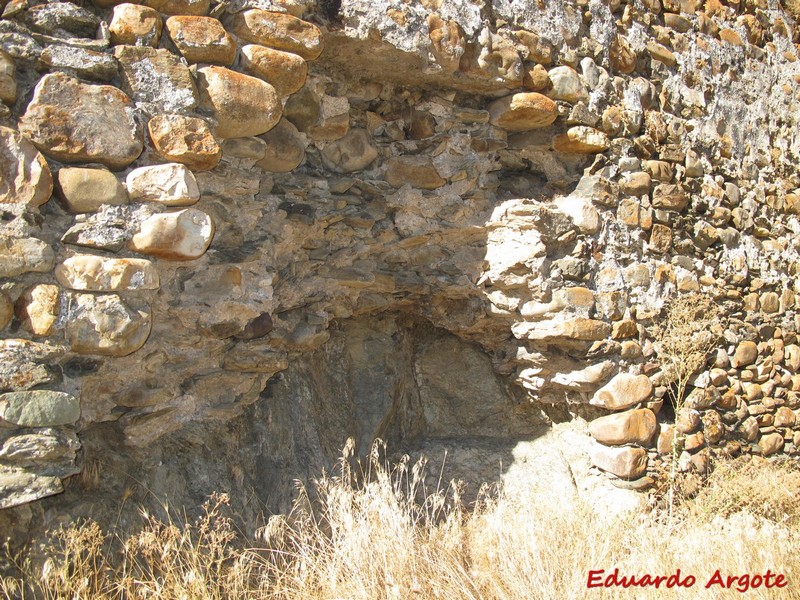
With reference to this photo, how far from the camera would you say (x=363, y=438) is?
2889 millimetres

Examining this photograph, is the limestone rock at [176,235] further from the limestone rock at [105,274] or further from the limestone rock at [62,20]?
the limestone rock at [62,20]

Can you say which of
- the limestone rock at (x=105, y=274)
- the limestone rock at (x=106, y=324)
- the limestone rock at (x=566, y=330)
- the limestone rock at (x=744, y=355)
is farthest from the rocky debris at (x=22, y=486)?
the limestone rock at (x=744, y=355)

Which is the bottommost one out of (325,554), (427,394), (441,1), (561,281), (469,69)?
(325,554)

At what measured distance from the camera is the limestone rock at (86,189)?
5.95 ft

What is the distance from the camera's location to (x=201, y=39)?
6.61 ft

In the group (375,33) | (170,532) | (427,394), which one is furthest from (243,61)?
(427,394)

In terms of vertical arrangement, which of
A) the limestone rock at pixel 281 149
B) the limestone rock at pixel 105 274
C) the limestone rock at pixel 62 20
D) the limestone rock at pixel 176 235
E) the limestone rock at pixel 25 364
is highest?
the limestone rock at pixel 62 20

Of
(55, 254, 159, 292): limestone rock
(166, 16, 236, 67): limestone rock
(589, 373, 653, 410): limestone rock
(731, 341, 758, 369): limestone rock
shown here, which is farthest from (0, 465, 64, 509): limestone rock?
(731, 341, 758, 369): limestone rock

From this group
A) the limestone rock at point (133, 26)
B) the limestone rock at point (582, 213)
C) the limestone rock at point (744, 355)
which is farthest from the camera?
the limestone rock at point (744, 355)

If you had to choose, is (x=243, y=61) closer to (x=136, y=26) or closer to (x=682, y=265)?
(x=136, y=26)

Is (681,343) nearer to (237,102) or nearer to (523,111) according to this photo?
(523,111)

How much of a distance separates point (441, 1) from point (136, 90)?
3.96 feet

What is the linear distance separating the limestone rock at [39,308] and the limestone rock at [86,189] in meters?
0.23

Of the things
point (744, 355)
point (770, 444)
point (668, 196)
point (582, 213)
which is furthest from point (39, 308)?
point (770, 444)
